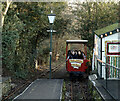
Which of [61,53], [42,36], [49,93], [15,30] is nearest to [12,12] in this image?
[15,30]

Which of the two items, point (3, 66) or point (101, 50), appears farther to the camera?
point (3, 66)

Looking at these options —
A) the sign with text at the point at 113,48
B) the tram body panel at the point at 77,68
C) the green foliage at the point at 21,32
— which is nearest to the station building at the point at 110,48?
the sign with text at the point at 113,48

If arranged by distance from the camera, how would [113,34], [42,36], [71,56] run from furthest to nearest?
[42,36] < [71,56] < [113,34]

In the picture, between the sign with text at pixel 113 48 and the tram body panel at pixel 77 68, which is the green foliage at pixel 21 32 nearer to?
the tram body panel at pixel 77 68

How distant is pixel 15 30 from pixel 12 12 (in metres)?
2.09

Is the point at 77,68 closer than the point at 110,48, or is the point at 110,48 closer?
the point at 110,48

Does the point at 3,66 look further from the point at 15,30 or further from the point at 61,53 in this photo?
the point at 61,53

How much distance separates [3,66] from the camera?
48.4ft

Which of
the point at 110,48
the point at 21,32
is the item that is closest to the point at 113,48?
the point at 110,48

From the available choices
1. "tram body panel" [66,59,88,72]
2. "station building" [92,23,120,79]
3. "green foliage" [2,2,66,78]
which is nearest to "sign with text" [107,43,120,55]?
"station building" [92,23,120,79]

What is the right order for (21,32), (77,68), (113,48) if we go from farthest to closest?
(21,32)
(77,68)
(113,48)

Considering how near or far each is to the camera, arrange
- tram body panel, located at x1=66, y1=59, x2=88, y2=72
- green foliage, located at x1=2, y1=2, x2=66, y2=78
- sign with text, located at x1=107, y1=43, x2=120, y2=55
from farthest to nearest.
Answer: tram body panel, located at x1=66, y1=59, x2=88, y2=72 → green foliage, located at x1=2, y1=2, x2=66, y2=78 → sign with text, located at x1=107, y1=43, x2=120, y2=55

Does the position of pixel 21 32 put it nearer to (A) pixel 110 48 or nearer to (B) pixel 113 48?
(A) pixel 110 48

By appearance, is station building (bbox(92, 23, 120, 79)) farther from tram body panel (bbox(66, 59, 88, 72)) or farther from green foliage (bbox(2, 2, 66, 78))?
green foliage (bbox(2, 2, 66, 78))
